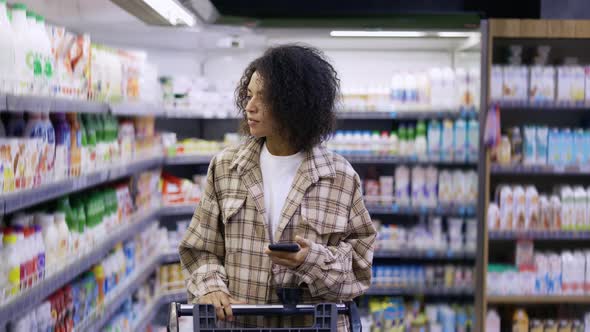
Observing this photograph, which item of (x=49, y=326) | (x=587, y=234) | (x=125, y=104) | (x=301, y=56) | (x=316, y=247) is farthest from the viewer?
(x=587, y=234)

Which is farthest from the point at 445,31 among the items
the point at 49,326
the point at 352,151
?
the point at 49,326

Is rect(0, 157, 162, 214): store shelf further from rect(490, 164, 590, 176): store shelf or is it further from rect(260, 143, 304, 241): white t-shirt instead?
rect(490, 164, 590, 176): store shelf

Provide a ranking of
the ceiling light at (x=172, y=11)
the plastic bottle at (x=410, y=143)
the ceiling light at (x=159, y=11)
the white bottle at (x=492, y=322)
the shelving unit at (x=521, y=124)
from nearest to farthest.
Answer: the ceiling light at (x=159, y=11)
the ceiling light at (x=172, y=11)
the shelving unit at (x=521, y=124)
the white bottle at (x=492, y=322)
the plastic bottle at (x=410, y=143)

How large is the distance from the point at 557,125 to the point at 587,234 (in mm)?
826

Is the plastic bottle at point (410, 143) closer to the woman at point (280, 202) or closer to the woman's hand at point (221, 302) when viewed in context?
the woman at point (280, 202)

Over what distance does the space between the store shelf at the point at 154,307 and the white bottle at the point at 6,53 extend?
8.02ft

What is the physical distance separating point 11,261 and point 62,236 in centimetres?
58

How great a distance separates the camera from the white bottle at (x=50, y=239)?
9.06 ft

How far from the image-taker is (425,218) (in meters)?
5.65

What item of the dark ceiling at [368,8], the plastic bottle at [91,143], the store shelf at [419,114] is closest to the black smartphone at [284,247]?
the plastic bottle at [91,143]

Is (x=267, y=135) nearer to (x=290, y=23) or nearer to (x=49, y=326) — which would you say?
(x=49, y=326)

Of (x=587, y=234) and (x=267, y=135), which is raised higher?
(x=267, y=135)

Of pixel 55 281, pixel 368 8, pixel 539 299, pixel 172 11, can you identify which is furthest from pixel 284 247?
pixel 368 8

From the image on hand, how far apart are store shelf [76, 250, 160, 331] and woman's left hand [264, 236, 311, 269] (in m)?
1.59
